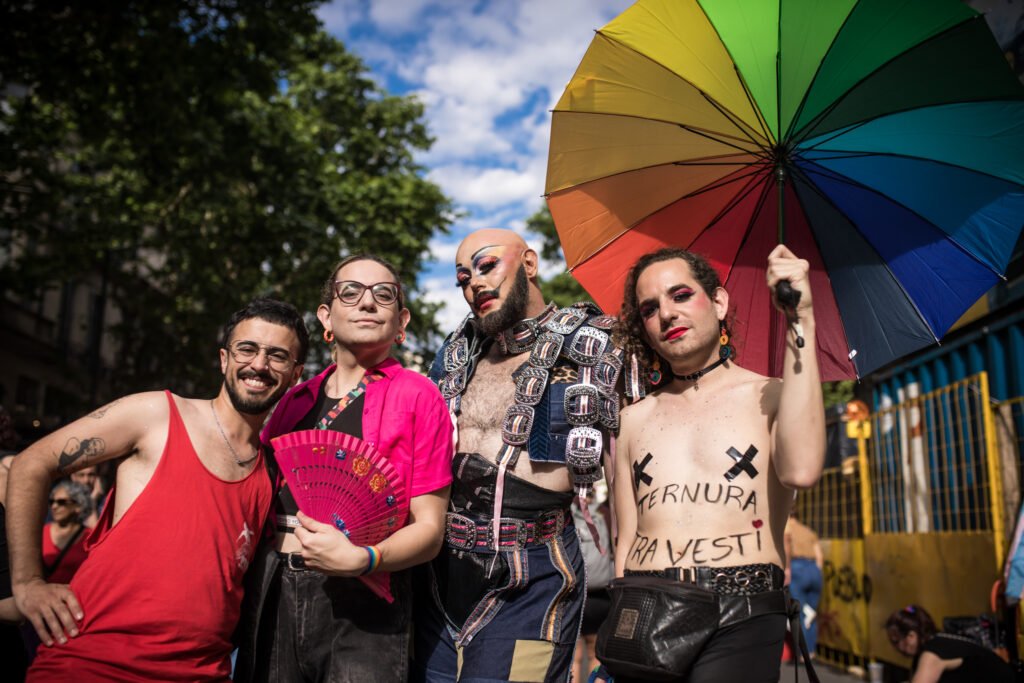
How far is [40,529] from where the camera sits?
2871 millimetres

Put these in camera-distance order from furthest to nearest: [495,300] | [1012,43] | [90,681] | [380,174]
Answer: [380,174] → [1012,43] → [495,300] → [90,681]

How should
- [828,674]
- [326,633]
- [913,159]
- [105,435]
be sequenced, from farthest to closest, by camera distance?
[828,674], [913,159], [326,633], [105,435]

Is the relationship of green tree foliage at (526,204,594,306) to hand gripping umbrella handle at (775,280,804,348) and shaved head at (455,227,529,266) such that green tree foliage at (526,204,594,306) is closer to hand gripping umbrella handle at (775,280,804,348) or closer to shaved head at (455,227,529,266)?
shaved head at (455,227,529,266)

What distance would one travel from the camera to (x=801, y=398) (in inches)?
103

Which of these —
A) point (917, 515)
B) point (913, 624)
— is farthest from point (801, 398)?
point (917, 515)

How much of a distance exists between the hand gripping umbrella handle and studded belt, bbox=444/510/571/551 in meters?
1.58

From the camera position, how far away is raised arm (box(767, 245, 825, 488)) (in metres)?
2.60

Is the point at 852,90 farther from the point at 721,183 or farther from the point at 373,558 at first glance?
the point at 373,558

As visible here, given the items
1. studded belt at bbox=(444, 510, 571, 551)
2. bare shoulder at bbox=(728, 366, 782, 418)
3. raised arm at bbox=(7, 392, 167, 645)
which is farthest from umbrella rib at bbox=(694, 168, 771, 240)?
raised arm at bbox=(7, 392, 167, 645)

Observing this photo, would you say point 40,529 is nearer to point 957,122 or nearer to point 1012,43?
point 957,122

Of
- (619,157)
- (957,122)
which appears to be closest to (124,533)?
(619,157)

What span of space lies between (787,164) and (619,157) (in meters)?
0.73

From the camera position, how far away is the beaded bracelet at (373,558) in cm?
288

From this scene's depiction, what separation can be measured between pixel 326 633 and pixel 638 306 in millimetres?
1709
